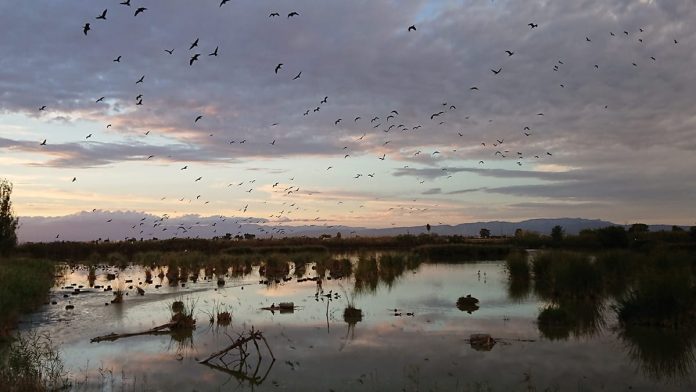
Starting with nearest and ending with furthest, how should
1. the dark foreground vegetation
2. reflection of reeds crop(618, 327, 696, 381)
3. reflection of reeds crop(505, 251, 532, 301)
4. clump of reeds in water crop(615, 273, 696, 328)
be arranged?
reflection of reeds crop(618, 327, 696, 381), the dark foreground vegetation, clump of reeds in water crop(615, 273, 696, 328), reflection of reeds crop(505, 251, 532, 301)

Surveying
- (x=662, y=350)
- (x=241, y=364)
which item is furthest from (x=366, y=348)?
(x=662, y=350)

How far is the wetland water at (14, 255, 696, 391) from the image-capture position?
13109mm

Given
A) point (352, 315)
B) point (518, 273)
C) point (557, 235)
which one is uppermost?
point (557, 235)

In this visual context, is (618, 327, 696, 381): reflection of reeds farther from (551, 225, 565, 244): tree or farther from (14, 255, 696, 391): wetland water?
(551, 225, 565, 244): tree

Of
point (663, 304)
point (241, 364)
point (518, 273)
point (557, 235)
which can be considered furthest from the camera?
point (557, 235)

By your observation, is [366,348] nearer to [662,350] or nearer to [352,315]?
[352,315]

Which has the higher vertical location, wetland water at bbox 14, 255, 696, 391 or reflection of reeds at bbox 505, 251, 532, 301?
reflection of reeds at bbox 505, 251, 532, 301

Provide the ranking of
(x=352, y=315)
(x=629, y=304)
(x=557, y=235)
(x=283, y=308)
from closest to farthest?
1. (x=629, y=304)
2. (x=352, y=315)
3. (x=283, y=308)
4. (x=557, y=235)

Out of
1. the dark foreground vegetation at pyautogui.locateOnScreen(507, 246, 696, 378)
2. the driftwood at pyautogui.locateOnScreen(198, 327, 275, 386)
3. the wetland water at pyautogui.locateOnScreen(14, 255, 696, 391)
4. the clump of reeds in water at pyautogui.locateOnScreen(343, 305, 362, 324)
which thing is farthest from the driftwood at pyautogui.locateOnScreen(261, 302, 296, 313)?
the dark foreground vegetation at pyautogui.locateOnScreen(507, 246, 696, 378)

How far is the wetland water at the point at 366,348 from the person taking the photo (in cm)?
1311

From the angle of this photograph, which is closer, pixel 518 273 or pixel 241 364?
pixel 241 364

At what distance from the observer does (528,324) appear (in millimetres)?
19953

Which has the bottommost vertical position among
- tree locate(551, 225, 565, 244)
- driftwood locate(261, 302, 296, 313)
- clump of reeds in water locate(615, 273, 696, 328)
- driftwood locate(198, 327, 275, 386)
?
driftwood locate(198, 327, 275, 386)

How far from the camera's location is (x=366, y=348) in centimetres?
1659
